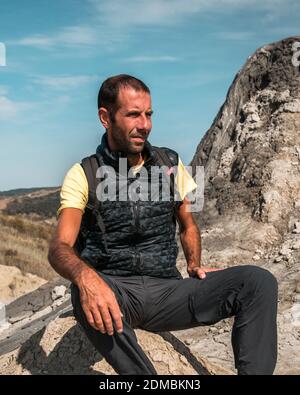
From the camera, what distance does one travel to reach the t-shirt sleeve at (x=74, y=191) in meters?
2.97

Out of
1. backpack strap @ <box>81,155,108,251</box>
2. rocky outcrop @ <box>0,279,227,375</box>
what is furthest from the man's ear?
rocky outcrop @ <box>0,279,227,375</box>

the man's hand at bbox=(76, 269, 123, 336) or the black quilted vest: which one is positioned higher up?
the black quilted vest

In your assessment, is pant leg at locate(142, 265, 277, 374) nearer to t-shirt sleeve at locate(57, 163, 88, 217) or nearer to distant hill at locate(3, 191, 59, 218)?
t-shirt sleeve at locate(57, 163, 88, 217)

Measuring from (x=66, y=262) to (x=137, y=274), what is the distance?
47 centimetres

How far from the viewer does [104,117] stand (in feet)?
10.7

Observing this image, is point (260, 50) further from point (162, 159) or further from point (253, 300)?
point (253, 300)

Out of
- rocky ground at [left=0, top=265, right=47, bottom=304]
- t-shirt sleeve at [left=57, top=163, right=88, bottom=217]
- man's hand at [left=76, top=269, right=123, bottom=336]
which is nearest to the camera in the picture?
man's hand at [left=76, top=269, right=123, bottom=336]

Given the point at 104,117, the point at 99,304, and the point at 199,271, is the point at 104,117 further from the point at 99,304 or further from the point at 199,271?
the point at 99,304

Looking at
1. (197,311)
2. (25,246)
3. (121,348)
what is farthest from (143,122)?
(25,246)

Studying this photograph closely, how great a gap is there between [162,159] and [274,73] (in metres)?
6.09

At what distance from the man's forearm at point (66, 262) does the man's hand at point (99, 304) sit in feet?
0.11

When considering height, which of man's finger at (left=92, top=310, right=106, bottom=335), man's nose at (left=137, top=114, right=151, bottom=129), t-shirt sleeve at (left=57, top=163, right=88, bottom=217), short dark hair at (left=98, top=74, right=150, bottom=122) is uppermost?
short dark hair at (left=98, top=74, right=150, bottom=122)

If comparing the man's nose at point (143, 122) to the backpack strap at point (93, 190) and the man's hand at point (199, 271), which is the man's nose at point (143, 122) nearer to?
the backpack strap at point (93, 190)

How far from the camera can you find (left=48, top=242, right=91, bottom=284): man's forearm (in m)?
2.72
